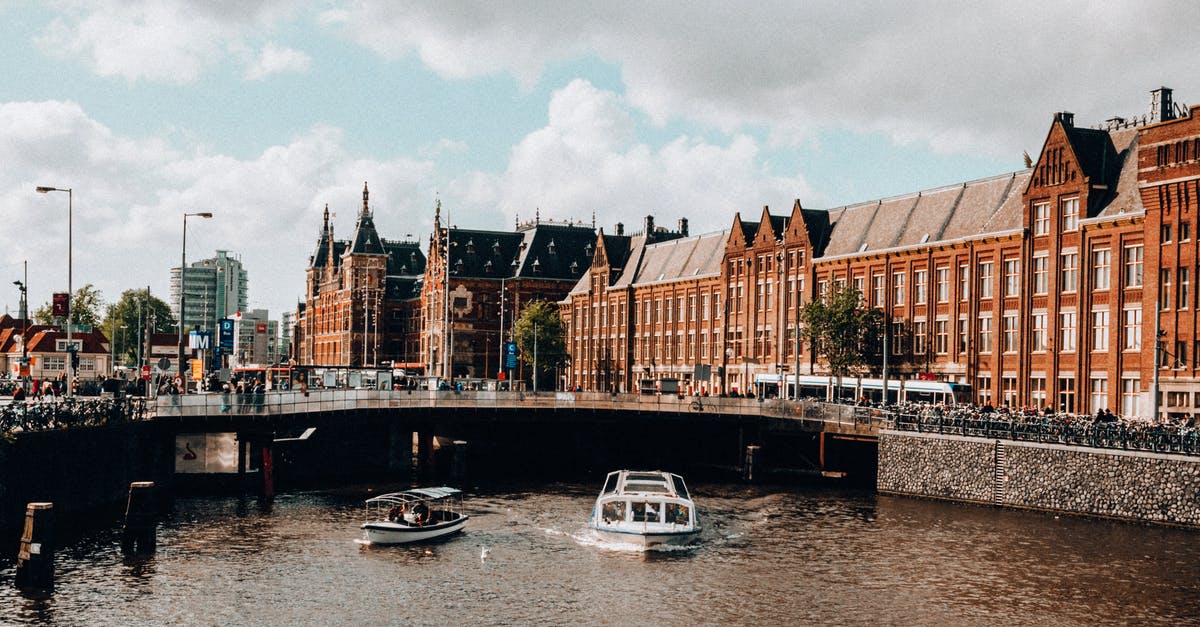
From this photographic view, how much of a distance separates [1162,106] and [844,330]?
1159 inches

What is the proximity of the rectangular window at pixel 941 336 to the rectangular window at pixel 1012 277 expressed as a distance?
6.82 metres

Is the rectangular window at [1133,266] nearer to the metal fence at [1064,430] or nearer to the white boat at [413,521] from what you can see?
the metal fence at [1064,430]

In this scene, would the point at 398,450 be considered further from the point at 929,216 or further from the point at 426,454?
the point at 929,216

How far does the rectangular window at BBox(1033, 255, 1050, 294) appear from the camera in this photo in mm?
93562

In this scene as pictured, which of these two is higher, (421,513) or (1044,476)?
(1044,476)

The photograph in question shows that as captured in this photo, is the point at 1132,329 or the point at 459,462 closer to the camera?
the point at 1132,329

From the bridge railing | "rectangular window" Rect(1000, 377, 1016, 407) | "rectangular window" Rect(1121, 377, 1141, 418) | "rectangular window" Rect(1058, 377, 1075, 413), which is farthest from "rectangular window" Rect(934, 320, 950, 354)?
"rectangular window" Rect(1121, 377, 1141, 418)

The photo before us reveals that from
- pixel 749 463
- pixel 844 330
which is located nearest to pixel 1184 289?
pixel 749 463

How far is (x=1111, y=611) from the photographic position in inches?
1801

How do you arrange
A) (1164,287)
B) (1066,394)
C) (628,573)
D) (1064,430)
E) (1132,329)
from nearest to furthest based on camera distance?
1. (628,573)
2. (1064,430)
3. (1164,287)
4. (1132,329)
5. (1066,394)

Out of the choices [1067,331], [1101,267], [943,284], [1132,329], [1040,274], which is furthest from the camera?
[943,284]

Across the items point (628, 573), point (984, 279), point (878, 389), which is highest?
point (984, 279)

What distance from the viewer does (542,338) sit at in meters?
163

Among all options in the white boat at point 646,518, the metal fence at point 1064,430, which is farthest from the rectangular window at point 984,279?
the white boat at point 646,518
